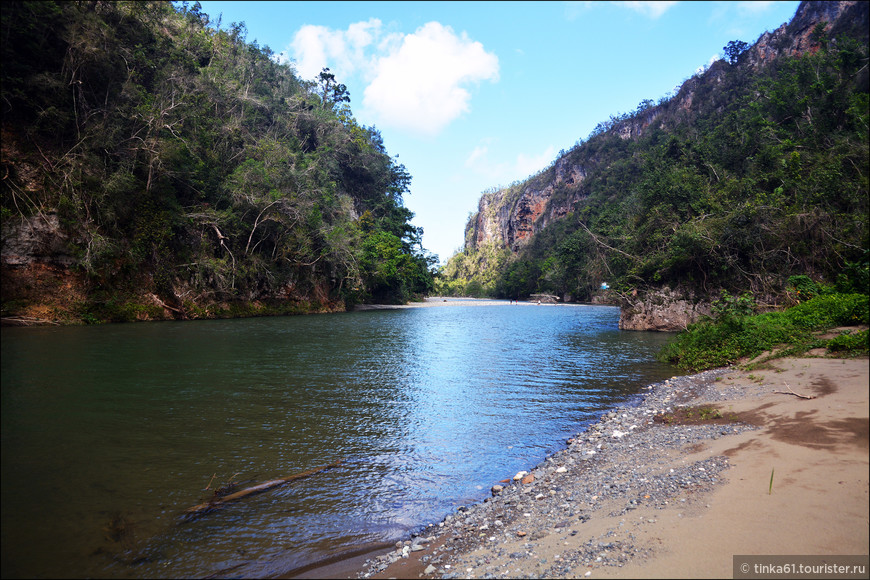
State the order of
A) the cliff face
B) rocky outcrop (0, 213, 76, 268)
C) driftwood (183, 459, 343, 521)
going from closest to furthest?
driftwood (183, 459, 343, 521) < rocky outcrop (0, 213, 76, 268) < the cliff face

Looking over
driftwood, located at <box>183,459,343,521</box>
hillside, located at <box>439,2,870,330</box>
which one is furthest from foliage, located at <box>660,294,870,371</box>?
driftwood, located at <box>183,459,343,521</box>

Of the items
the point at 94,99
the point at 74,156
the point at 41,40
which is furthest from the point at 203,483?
the point at 94,99

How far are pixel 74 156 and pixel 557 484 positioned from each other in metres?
22.0

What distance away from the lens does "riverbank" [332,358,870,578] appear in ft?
9.21

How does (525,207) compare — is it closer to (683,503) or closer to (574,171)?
(574,171)

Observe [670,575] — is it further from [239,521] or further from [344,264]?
A: [344,264]

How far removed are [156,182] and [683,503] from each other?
28329 millimetres

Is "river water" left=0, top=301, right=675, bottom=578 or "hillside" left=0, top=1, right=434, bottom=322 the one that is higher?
"hillside" left=0, top=1, right=434, bottom=322

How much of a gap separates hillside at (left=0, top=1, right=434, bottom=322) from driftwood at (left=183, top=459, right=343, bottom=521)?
26.6 feet

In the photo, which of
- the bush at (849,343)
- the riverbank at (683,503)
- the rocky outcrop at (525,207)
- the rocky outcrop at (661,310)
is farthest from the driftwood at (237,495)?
the rocky outcrop at (525,207)

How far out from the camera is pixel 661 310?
78.5ft

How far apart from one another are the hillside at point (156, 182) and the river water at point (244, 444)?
425 centimetres

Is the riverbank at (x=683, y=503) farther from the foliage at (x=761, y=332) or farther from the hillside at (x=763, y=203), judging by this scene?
the foliage at (x=761, y=332)

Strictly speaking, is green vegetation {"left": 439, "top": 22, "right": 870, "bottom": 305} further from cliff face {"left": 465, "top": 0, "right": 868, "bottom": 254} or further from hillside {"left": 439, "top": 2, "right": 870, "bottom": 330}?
cliff face {"left": 465, "top": 0, "right": 868, "bottom": 254}
